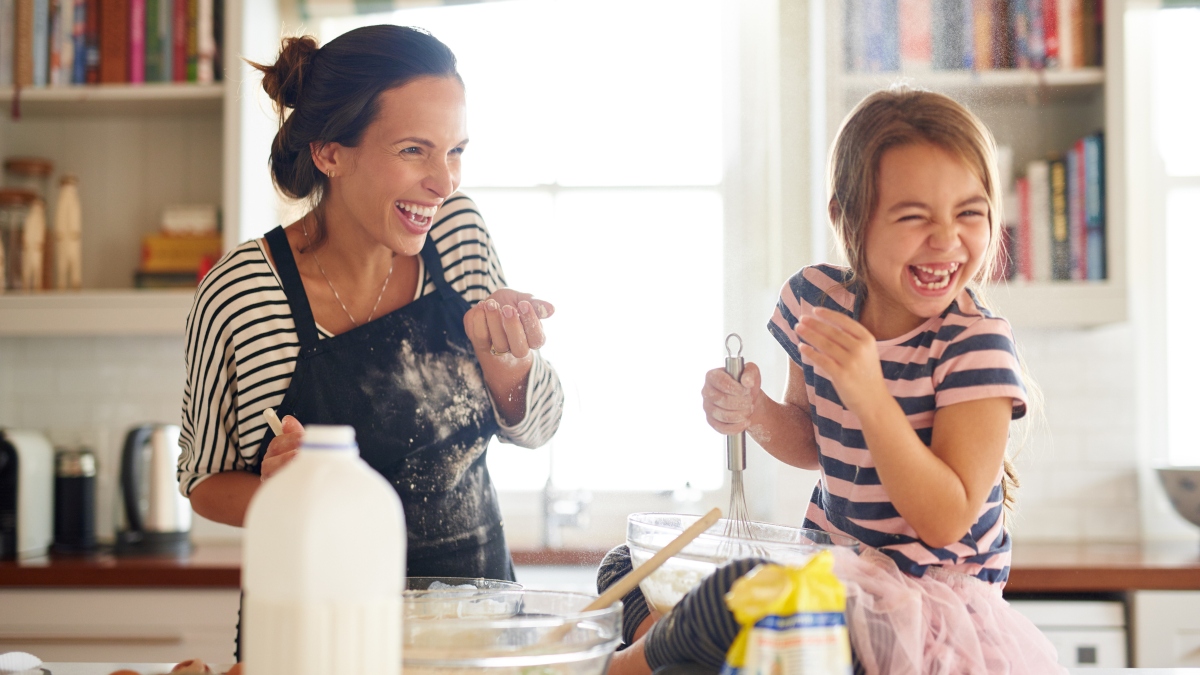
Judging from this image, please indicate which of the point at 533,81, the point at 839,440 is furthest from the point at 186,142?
the point at 839,440

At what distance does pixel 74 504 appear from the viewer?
2.21m

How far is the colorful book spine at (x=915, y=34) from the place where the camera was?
1.71 metres

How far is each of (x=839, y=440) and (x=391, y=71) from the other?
683mm

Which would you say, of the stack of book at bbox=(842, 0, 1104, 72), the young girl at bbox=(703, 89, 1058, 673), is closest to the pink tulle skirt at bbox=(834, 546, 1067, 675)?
the young girl at bbox=(703, 89, 1058, 673)

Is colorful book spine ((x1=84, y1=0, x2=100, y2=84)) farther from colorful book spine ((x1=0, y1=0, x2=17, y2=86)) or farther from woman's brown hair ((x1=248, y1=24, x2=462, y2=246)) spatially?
woman's brown hair ((x1=248, y1=24, x2=462, y2=246))

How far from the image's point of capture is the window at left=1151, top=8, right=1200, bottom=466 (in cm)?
221

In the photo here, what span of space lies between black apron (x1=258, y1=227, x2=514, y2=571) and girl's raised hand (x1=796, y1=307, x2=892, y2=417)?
1.73 feet

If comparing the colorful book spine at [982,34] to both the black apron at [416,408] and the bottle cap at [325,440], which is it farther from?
the bottle cap at [325,440]

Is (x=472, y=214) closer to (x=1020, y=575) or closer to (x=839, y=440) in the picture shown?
(x=839, y=440)

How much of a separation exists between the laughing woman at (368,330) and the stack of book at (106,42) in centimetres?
119

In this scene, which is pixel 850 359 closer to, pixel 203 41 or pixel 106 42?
pixel 203 41

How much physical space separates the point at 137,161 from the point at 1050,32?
82.8 inches

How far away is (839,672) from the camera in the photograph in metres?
0.63

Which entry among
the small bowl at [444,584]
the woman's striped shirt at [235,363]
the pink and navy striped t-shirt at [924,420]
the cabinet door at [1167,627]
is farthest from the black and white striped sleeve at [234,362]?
the cabinet door at [1167,627]
